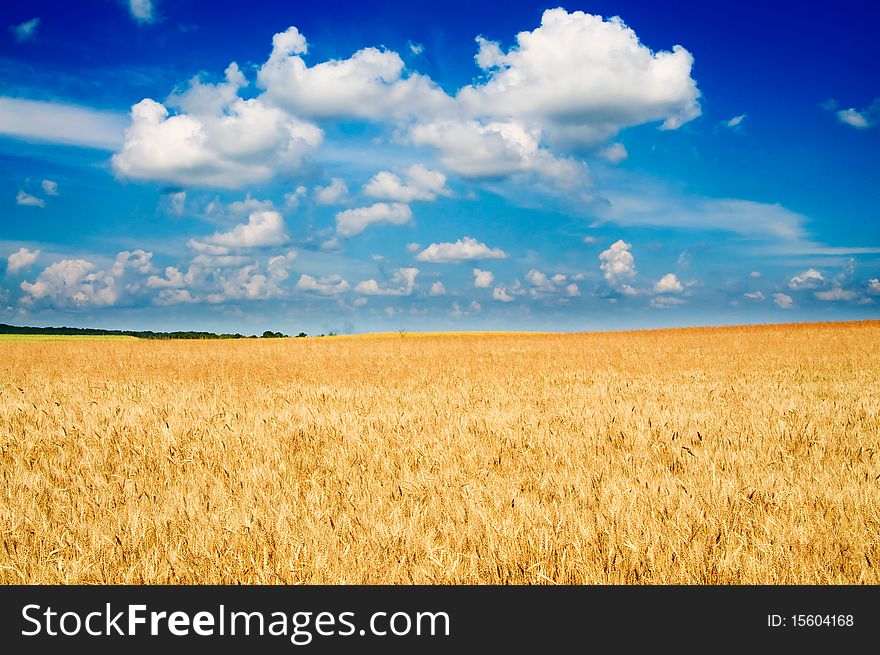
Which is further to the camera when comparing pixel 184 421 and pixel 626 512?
pixel 184 421

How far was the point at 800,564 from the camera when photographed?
147 inches

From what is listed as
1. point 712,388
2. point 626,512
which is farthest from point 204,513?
point 712,388

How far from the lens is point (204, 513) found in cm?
468

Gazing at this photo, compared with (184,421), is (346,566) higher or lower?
lower

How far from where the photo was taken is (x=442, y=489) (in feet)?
17.3

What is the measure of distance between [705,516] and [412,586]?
8.12ft

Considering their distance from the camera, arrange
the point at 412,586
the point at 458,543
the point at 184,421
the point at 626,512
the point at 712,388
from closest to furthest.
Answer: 1. the point at 412,586
2. the point at 458,543
3. the point at 626,512
4. the point at 184,421
5. the point at 712,388

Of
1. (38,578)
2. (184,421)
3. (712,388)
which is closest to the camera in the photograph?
(38,578)

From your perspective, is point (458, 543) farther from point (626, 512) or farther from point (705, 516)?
point (705, 516)

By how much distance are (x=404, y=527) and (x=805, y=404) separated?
8808mm

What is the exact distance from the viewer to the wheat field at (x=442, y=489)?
3.75 metres

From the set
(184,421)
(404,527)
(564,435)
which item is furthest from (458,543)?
(184,421)

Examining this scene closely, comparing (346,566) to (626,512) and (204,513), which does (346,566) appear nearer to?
(204,513)

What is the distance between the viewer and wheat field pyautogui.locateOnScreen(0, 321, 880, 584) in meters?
3.75
